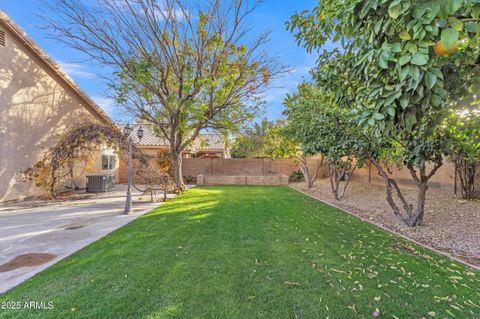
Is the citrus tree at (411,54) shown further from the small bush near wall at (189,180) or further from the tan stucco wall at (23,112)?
the small bush near wall at (189,180)

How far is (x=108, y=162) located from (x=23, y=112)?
20.7 feet

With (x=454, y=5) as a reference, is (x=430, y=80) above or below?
below

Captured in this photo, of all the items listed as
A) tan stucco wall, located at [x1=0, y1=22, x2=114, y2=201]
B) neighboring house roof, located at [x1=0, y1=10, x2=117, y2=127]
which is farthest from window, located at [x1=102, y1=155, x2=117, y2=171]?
tan stucco wall, located at [x1=0, y1=22, x2=114, y2=201]

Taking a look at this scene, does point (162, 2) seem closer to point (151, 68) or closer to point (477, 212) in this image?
point (151, 68)

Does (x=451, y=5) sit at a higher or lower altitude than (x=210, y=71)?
lower

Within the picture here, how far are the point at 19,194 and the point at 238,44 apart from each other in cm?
1092

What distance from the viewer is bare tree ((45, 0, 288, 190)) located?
33.0 feet

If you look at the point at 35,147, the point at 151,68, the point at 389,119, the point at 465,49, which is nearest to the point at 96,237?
the point at 389,119

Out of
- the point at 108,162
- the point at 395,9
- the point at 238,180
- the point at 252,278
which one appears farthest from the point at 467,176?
the point at 108,162

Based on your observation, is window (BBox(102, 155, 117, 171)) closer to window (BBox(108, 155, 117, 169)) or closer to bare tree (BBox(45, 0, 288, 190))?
window (BBox(108, 155, 117, 169))

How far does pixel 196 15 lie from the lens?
1037 centimetres

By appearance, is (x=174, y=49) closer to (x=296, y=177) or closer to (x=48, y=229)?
(x=48, y=229)

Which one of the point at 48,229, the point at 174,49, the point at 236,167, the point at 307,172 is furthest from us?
the point at 236,167

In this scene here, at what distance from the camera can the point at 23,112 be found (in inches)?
358
